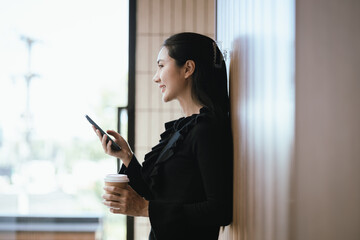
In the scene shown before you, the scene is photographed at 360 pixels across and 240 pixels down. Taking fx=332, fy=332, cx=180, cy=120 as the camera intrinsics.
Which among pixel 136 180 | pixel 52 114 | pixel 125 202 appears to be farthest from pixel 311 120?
pixel 52 114

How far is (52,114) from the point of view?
2639mm

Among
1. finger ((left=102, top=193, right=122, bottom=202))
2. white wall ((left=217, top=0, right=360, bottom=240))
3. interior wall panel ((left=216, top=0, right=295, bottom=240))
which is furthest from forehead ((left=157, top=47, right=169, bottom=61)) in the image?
white wall ((left=217, top=0, right=360, bottom=240))

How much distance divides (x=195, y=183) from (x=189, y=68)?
391mm

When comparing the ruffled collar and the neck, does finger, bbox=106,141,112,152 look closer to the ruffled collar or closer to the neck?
the ruffled collar

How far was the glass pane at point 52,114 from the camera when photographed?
8.70 feet

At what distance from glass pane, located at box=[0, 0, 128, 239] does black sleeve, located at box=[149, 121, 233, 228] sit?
1739 mm

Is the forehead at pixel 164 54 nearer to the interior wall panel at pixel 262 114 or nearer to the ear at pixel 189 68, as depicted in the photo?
the ear at pixel 189 68

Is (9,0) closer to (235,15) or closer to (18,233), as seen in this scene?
(18,233)

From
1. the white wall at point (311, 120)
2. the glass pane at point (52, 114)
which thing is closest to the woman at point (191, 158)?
the white wall at point (311, 120)

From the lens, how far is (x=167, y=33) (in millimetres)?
2658

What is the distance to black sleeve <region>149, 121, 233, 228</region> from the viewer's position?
35.7 inches

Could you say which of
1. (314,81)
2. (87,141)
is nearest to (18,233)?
(87,141)

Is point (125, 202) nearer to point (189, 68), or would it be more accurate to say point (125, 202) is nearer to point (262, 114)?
point (189, 68)

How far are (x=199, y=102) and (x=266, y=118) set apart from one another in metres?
0.55
